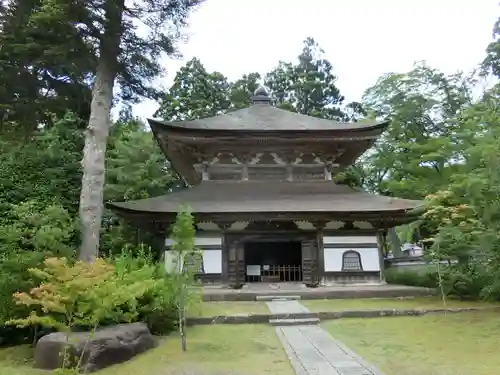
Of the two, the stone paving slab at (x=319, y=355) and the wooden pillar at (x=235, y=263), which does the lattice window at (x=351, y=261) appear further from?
the stone paving slab at (x=319, y=355)

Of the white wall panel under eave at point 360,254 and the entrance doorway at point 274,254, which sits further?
the entrance doorway at point 274,254

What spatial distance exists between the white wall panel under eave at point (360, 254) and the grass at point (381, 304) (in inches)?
78.5

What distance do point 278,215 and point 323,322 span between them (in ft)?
17.1

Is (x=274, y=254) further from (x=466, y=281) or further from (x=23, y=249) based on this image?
(x=23, y=249)

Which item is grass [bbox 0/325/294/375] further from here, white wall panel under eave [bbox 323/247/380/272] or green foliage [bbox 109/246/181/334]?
white wall panel under eave [bbox 323/247/380/272]

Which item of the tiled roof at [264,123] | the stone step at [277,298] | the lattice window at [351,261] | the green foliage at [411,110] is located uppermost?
the green foliage at [411,110]

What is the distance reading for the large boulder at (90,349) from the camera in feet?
21.1

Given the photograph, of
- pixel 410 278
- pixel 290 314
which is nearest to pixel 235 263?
pixel 290 314

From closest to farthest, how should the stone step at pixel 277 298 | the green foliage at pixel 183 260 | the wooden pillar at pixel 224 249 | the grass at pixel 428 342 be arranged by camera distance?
the grass at pixel 428 342 < the green foliage at pixel 183 260 < the stone step at pixel 277 298 < the wooden pillar at pixel 224 249

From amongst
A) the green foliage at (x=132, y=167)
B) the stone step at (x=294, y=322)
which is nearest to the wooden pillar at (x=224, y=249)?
the stone step at (x=294, y=322)

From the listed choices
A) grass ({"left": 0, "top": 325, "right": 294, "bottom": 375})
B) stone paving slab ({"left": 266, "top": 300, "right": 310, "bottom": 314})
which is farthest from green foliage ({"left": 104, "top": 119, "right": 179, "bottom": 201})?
grass ({"left": 0, "top": 325, "right": 294, "bottom": 375})

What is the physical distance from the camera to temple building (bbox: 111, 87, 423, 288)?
1466 centimetres

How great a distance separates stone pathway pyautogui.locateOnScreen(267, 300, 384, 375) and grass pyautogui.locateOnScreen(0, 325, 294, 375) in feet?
0.59

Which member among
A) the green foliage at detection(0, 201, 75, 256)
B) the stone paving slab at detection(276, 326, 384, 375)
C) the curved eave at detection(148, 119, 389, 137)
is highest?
the curved eave at detection(148, 119, 389, 137)
